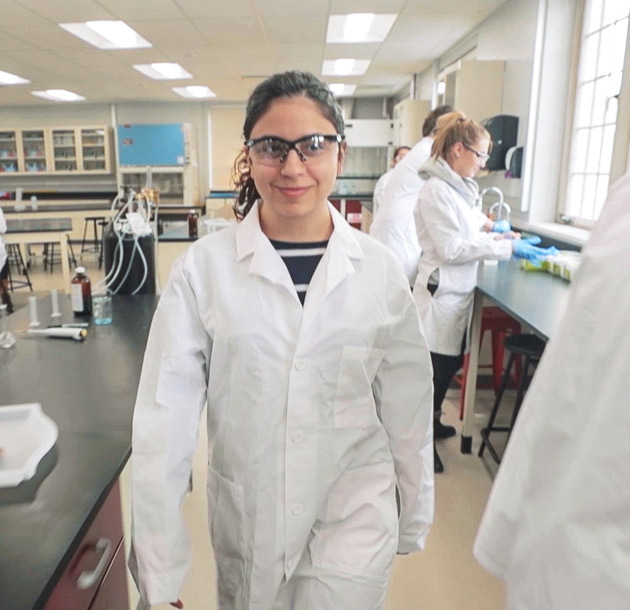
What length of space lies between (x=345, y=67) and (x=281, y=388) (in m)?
6.76

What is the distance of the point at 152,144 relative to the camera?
905cm

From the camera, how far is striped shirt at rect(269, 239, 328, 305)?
103 centimetres

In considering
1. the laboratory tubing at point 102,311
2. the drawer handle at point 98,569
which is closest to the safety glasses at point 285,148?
the drawer handle at point 98,569

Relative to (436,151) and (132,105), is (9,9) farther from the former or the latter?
(132,105)

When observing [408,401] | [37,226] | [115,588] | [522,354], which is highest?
[408,401]

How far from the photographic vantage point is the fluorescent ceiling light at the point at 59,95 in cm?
826

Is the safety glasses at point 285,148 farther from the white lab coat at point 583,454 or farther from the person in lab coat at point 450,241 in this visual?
the person in lab coat at point 450,241

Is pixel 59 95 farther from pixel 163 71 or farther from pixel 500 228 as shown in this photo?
pixel 500 228

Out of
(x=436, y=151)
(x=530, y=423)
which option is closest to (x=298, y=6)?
(x=436, y=151)

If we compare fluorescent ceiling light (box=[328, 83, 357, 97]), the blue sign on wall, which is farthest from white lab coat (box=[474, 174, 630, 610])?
the blue sign on wall

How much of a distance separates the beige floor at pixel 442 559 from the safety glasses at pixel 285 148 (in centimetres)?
88

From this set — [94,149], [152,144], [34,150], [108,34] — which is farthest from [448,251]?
[34,150]

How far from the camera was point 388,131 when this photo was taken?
8.32m

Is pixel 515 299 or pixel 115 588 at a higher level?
pixel 515 299
